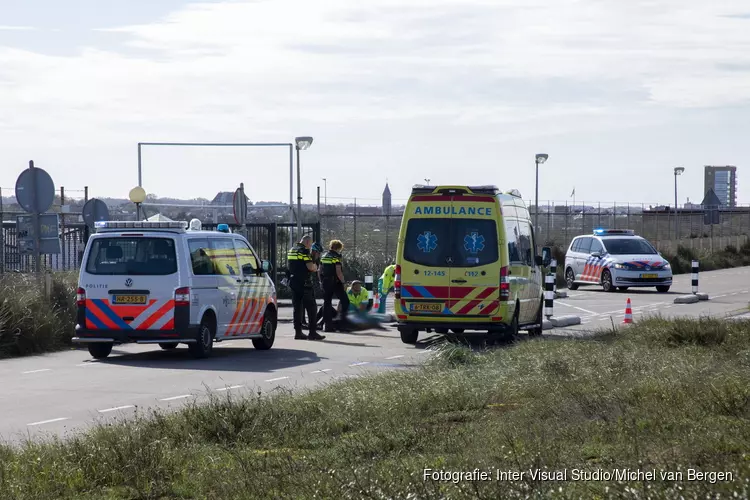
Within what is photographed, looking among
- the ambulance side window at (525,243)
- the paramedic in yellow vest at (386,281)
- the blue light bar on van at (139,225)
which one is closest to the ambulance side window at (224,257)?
the blue light bar on van at (139,225)

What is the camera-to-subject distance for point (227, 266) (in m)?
18.7

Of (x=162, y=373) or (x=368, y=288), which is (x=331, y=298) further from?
(x=162, y=373)

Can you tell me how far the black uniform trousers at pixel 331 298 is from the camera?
23219 mm

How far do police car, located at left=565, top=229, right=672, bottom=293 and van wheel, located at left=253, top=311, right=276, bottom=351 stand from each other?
61.3 ft

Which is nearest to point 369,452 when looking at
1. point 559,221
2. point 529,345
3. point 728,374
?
point 728,374

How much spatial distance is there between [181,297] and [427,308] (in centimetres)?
448

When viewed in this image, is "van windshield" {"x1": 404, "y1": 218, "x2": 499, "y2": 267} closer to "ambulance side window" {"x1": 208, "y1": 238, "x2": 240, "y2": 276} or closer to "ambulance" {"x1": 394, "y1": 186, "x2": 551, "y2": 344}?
"ambulance" {"x1": 394, "y1": 186, "x2": 551, "y2": 344}

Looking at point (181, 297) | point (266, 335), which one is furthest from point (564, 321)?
point (181, 297)

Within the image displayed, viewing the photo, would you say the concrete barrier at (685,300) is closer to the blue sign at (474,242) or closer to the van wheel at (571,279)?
the van wheel at (571,279)

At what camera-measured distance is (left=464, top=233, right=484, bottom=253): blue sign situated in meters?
19.7

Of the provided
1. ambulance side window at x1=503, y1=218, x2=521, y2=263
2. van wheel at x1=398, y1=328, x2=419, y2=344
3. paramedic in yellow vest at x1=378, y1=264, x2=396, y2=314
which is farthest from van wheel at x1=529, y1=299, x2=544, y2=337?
paramedic in yellow vest at x1=378, y1=264, x2=396, y2=314

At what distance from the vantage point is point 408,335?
20625 millimetres

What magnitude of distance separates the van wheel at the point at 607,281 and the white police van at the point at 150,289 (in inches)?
813

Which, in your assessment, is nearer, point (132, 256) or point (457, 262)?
point (132, 256)
